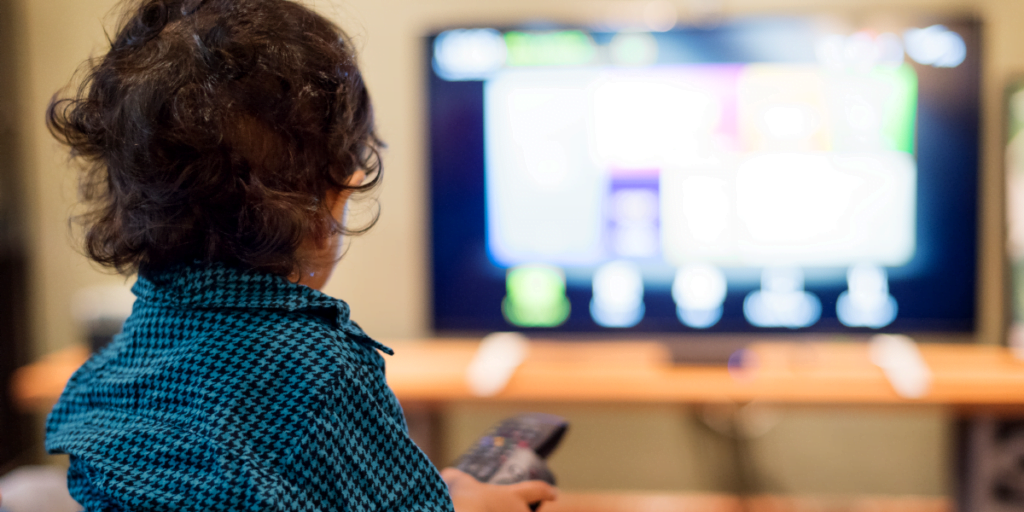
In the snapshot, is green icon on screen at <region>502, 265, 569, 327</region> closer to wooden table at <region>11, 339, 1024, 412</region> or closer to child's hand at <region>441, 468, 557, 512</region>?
wooden table at <region>11, 339, 1024, 412</region>

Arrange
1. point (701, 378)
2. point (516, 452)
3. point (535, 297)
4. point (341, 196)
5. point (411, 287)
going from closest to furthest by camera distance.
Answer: point (341, 196) → point (516, 452) → point (701, 378) → point (535, 297) → point (411, 287)

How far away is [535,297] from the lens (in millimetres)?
1819

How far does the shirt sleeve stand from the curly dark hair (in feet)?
0.50

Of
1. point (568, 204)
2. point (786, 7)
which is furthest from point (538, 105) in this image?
point (786, 7)

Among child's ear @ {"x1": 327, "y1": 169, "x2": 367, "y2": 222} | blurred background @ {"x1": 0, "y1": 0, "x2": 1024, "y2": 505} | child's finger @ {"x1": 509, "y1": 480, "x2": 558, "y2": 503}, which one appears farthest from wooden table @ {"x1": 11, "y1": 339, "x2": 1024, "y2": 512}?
child's ear @ {"x1": 327, "y1": 169, "x2": 367, "y2": 222}

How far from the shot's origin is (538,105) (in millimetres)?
1738

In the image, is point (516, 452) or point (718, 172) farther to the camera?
point (718, 172)

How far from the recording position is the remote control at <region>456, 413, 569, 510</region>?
0.85m

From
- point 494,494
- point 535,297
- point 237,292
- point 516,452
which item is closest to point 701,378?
point 535,297

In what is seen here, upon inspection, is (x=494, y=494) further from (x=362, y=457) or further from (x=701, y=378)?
(x=701, y=378)

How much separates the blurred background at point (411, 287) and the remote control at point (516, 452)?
93 centimetres

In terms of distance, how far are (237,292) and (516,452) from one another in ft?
1.39

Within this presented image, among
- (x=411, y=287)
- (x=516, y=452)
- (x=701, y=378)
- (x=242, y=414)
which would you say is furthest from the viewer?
(x=411, y=287)

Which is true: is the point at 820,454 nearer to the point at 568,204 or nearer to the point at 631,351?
the point at 631,351
